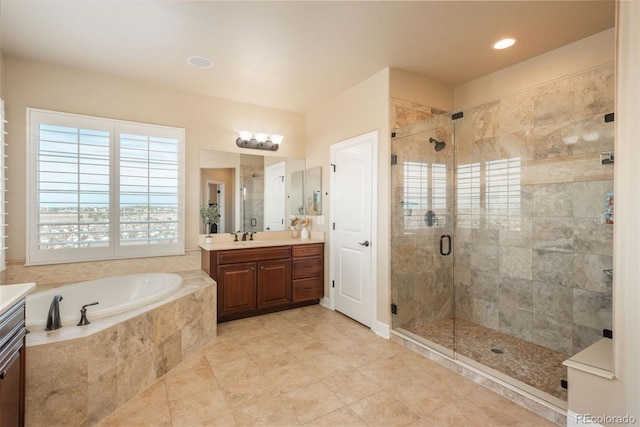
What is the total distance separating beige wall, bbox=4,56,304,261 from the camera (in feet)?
9.39

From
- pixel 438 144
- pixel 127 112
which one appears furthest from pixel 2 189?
pixel 438 144

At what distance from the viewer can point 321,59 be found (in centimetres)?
289

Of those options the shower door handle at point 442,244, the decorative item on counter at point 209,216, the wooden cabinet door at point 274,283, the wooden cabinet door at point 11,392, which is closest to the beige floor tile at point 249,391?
the wooden cabinet door at point 11,392

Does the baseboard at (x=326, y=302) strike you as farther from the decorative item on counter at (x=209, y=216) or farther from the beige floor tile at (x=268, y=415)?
the beige floor tile at (x=268, y=415)

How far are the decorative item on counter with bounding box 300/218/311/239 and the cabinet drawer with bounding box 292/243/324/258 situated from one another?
1.02ft

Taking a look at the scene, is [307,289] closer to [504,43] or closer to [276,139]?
[276,139]

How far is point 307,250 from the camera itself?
4.00m

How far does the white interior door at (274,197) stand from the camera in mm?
4262

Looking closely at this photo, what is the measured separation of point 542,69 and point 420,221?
70.9 inches

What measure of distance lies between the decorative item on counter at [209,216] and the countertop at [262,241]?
8 centimetres

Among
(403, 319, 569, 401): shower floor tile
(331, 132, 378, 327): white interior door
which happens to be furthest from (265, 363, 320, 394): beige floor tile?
(403, 319, 569, 401): shower floor tile

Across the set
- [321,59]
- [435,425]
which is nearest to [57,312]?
[435,425]

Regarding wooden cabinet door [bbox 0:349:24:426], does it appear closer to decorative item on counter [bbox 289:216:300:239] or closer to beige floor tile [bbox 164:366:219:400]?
beige floor tile [bbox 164:366:219:400]

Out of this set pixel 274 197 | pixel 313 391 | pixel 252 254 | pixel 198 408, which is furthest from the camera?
pixel 274 197
